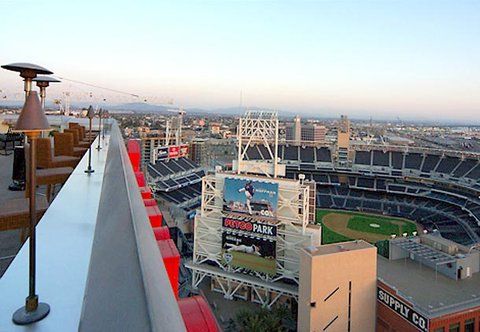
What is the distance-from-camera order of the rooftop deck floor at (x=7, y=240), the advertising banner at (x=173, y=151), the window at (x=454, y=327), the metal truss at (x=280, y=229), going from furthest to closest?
the advertising banner at (x=173, y=151)
the metal truss at (x=280, y=229)
the window at (x=454, y=327)
the rooftop deck floor at (x=7, y=240)

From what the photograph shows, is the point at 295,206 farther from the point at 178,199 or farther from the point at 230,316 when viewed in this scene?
the point at 178,199

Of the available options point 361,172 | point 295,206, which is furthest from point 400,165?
point 295,206

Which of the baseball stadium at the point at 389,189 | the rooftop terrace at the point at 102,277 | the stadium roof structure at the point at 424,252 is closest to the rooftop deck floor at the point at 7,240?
the rooftop terrace at the point at 102,277

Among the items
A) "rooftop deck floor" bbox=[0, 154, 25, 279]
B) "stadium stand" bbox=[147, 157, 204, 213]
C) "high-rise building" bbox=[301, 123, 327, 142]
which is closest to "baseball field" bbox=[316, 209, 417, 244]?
"stadium stand" bbox=[147, 157, 204, 213]

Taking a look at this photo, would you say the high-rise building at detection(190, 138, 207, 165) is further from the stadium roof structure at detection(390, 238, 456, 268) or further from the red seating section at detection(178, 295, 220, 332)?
the red seating section at detection(178, 295, 220, 332)

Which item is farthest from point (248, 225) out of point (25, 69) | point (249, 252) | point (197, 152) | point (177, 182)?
point (197, 152)

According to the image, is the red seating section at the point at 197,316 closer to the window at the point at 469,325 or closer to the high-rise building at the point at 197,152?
the window at the point at 469,325

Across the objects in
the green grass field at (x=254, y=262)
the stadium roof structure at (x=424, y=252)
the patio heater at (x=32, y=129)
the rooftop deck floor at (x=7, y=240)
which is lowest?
the green grass field at (x=254, y=262)
